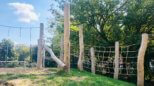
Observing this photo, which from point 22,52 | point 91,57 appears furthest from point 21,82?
point 22,52

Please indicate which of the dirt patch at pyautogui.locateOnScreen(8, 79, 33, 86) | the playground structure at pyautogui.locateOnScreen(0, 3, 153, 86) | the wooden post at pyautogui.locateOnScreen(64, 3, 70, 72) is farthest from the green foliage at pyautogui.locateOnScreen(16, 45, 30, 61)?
the dirt patch at pyautogui.locateOnScreen(8, 79, 33, 86)

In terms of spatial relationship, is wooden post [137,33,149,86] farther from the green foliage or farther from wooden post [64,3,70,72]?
the green foliage

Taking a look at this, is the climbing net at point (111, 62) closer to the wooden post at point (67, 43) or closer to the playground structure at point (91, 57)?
the playground structure at point (91, 57)

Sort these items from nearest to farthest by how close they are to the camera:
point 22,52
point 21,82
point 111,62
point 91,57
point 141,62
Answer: point 21,82
point 141,62
point 91,57
point 111,62
point 22,52

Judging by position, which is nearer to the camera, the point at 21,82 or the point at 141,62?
the point at 21,82

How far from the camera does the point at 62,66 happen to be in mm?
7996

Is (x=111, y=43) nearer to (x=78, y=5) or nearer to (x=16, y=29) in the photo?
(x=78, y=5)

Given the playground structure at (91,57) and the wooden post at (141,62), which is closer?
the playground structure at (91,57)

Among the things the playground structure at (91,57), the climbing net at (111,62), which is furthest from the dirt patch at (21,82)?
the climbing net at (111,62)

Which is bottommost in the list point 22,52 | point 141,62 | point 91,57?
point 141,62

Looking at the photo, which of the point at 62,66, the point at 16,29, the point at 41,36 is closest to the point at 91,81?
the point at 62,66

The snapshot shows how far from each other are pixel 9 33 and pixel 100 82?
5.53 meters

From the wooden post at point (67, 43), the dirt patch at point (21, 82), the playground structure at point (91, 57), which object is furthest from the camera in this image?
the playground structure at point (91, 57)

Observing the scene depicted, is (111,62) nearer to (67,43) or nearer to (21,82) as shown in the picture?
(67,43)
